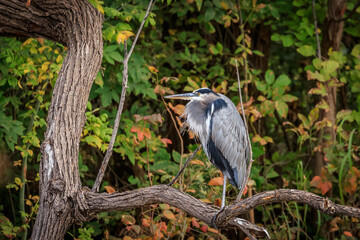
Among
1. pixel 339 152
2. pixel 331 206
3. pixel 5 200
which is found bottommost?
pixel 5 200

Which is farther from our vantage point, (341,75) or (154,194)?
(341,75)

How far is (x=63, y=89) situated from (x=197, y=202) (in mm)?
996

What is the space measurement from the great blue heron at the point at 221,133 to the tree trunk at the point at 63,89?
2.04ft

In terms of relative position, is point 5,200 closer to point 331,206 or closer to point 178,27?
point 178,27

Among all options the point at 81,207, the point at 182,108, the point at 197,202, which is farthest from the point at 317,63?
the point at 81,207

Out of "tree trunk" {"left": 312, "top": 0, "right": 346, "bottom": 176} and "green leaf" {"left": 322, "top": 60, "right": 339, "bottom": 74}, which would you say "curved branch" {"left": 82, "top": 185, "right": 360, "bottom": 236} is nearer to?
"green leaf" {"left": 322, "top": 60, "right": 339, "bottom": 74}

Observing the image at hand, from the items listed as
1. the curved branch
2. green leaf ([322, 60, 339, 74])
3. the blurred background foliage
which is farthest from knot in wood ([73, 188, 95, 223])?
green leaf ([322, 60, 339, 74])

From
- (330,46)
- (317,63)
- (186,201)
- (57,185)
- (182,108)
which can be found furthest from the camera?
(330,46)

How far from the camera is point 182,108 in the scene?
11.4 ft

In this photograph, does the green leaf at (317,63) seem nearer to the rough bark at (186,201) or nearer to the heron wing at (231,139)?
the heron wing at (231,139)

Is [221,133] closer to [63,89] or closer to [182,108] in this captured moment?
[182,108]

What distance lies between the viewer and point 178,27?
501cm

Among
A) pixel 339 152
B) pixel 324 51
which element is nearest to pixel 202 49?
pixel 324 51

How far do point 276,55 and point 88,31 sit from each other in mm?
3632
